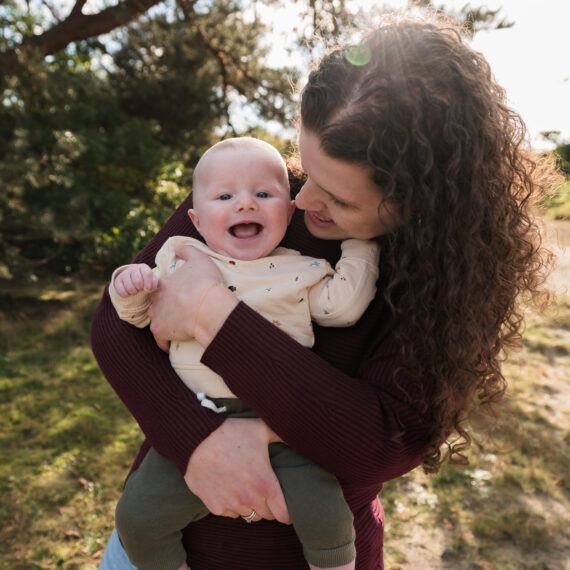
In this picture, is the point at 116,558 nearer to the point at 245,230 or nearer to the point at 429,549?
the point at 245,230

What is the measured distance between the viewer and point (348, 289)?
4.35ft

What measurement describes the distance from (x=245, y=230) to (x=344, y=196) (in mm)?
347

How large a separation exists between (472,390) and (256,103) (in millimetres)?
6949

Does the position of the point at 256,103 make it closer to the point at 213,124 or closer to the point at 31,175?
the point at 213,124

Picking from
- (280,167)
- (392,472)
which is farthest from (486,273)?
(280,167)

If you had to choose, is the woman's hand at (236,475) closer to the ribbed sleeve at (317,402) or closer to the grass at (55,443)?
the ribbed sleeve at (317,402)

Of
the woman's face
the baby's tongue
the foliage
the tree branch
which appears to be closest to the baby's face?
the baby's tongue

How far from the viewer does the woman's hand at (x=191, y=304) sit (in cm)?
125

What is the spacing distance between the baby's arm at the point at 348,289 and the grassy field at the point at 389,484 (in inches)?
61.3

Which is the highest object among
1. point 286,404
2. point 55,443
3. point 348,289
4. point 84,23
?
point 84,23

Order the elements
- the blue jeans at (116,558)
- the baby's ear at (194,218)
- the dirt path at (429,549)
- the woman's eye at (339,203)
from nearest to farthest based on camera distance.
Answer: the woman's eye at (339,203) < the blue jeans at (116,558) < the baby's ear at (194,218) < the dirt path at (429,549)

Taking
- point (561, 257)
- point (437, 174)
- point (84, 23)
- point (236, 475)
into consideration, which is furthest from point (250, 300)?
point (561, 257)

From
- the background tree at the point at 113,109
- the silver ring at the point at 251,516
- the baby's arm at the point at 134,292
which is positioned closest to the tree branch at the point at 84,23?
the background tree at the point at 113,109

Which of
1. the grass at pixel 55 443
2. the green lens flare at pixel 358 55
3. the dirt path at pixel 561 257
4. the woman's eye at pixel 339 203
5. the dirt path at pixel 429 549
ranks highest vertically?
the green lens flare at pixel 358 55
